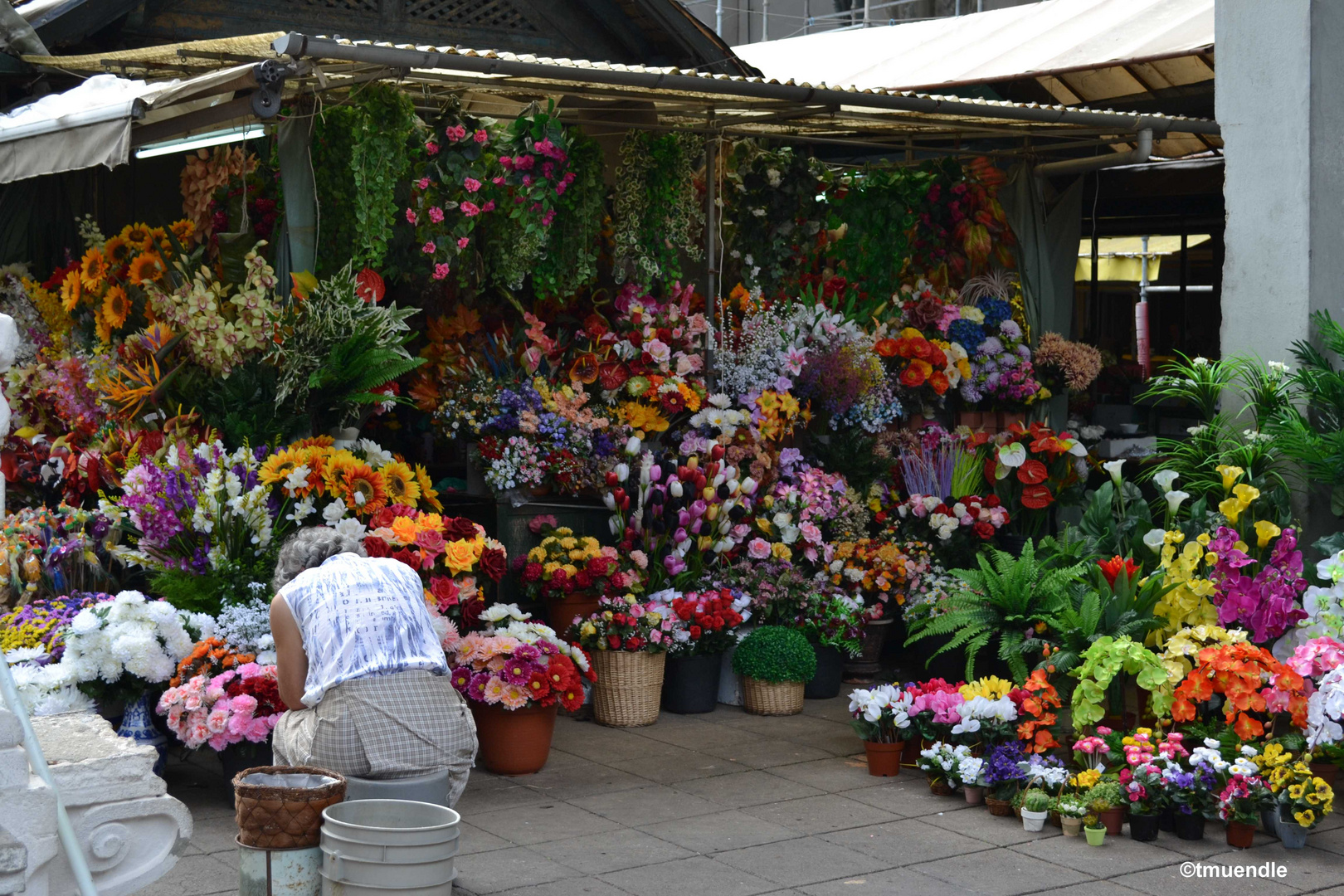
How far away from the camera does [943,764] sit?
6.12 meters

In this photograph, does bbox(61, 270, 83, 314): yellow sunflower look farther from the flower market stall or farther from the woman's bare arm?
the woman's bare arm

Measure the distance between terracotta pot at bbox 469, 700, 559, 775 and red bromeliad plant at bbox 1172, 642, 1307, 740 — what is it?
8.77ft

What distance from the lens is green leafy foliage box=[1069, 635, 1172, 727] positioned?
20.0ft

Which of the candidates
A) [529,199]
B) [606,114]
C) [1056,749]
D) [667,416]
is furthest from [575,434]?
[1056,749]

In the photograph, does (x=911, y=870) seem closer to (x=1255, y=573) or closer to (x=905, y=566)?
(x=1255, y=573)

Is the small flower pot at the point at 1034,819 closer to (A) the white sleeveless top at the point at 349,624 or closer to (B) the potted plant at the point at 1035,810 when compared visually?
(B) the potted plant at the point at 1035,810

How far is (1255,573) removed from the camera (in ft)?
22.0

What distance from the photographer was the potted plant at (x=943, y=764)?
240 inches

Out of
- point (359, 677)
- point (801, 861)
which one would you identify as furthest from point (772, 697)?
point (359, 677)

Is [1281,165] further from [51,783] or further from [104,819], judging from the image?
[51,783]

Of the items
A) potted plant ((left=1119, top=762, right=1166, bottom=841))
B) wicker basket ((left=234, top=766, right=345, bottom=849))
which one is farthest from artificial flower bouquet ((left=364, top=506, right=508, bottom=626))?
potted plant ((left=1119, top=762, right=1166, bottom=841))

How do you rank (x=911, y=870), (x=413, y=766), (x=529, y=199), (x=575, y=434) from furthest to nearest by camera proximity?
(x=575, y=434) → (x=529, y=199) → (x=911, y=870) → (x=413, y=766)

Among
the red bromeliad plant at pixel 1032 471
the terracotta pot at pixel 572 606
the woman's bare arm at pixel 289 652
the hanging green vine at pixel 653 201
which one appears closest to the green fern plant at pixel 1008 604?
the terracotta pot at pixel 572 606

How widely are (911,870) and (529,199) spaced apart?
3502 mm
